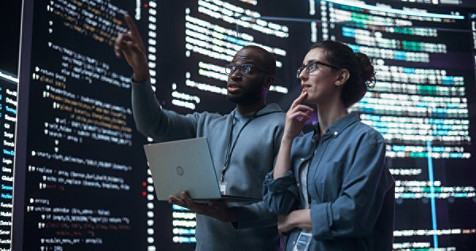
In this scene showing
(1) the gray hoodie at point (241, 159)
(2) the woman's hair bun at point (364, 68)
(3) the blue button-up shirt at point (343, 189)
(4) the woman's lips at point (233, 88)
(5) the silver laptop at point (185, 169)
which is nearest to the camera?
(3) the blue button-up shirt at point (343, 189)

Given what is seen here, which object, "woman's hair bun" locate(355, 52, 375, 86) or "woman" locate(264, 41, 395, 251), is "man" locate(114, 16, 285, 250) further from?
"woman's hair bun" locate(355, 52, 375, 86)

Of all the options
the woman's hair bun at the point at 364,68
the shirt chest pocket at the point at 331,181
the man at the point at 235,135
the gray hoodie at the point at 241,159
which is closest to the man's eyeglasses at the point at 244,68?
the man at the point at 235,135

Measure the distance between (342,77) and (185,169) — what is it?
58 centimetres

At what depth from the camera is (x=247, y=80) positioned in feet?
7.62

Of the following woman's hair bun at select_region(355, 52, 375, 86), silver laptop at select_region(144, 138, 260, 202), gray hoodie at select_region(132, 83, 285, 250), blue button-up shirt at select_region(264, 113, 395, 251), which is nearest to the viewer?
blue button-up shirt at select_region(264, 113, 395, 251)

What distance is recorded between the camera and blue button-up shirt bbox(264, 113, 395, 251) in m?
1.73

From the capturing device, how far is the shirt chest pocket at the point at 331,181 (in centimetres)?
181

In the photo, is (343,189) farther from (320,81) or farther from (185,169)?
(185,169)

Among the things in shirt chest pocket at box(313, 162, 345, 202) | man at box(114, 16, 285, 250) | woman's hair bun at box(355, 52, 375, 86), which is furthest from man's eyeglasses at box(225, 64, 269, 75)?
shirt chest pocket at box(313, 162, 345, 202)

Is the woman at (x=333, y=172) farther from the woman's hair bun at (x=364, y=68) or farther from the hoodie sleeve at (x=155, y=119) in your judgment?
the hoodie sleeve at (x=155, y=119)

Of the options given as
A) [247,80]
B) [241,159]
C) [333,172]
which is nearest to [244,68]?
[247,80]

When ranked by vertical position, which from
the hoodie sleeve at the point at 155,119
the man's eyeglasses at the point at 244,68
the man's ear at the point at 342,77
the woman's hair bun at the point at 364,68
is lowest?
the hoodie sleeve at the point at 155,119

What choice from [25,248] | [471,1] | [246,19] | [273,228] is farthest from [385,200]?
[471,1]

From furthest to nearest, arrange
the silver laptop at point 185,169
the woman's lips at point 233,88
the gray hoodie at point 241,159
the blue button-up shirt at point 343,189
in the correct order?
the woman's lips at point 233,88, the gray hoodie at point 241,159, the silver laptop at point 185,169, the blue button-up shirt at point 343,189
